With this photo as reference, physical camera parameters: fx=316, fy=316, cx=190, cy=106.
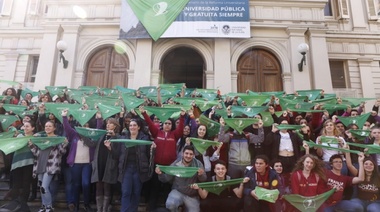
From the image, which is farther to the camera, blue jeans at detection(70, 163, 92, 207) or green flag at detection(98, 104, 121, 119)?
green flag at detection(98, 104, 121, 119)

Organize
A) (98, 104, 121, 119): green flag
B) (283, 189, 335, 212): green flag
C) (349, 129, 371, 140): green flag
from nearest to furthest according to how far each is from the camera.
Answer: (283, 189, 335, 212): green flag < (349, 129, 371, 140): green flag < (98, 104, 121, 119): green flag

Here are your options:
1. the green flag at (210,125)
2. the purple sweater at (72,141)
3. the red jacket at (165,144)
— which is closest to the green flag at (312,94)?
the green flag at (210,125)

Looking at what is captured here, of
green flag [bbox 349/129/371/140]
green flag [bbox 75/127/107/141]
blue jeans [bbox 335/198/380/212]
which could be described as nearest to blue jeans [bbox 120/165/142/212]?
green flag [bbox 75/127/107/141]

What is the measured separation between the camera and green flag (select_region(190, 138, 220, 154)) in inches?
255

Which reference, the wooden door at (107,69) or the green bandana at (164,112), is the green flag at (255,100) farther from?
the wooden door at (107,69)

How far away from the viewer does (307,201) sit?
5.36 meters

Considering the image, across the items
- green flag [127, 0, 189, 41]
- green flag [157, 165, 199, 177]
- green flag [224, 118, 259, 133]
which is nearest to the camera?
green flag [157, 165, 199, 177]

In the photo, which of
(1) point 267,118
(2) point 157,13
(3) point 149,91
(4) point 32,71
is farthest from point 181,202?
(4) point 32,71

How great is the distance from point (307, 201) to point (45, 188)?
497 centimetres

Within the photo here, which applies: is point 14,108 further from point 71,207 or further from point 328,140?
point 328,140

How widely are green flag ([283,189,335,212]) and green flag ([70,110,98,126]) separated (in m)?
4.96

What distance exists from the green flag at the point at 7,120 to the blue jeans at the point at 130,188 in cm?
443

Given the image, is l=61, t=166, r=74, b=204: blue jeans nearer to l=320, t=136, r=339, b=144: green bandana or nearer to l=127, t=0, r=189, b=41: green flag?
l=320, t=136, r=339, b=144: green bandana

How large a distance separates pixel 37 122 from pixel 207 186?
199 inches
